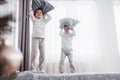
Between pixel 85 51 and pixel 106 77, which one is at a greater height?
pixel 85 51

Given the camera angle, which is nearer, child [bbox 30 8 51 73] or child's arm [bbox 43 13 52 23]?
child [bbox 30 8 51 73]

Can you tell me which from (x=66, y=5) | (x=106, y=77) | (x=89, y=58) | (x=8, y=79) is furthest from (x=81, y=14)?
(x=8, y=79)

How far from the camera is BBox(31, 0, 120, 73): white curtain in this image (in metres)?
2.30

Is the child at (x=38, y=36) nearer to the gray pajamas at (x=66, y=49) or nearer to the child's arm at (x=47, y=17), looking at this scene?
the child's arm at (x=47, y=17)

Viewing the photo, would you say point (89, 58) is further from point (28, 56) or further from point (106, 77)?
point (106, 77)

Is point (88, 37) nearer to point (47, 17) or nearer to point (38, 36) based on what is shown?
point (47, 17)

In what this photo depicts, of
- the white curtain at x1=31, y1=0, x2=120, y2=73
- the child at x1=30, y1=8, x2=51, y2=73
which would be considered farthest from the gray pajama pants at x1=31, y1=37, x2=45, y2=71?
the white curtain at x1=31, y1=0, x2=120, y2=73

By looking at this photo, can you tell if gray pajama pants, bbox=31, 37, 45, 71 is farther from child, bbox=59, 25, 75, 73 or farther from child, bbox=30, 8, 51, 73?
child, bbox=59, 25, 75, 73

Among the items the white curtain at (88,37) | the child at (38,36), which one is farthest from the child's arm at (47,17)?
the white curtain at (88,37)

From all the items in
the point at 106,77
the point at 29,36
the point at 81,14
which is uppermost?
the point at 81,14

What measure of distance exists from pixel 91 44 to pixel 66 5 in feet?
1.90

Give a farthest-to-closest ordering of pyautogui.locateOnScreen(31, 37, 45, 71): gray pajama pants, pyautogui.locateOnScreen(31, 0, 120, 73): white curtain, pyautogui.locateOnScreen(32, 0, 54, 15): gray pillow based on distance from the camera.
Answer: pyautogui.locateOnScreen(31, 0, 120, 73): white curtain < pyautogui.locateOnScreen(32, 0, 54, 15): gray pillow < pyautogui.locateOnScreen(31, 37, 45, 71): gray pajama pants

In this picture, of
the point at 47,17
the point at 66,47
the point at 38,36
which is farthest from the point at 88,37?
the point at 38,36

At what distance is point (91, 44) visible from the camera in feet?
7.73
